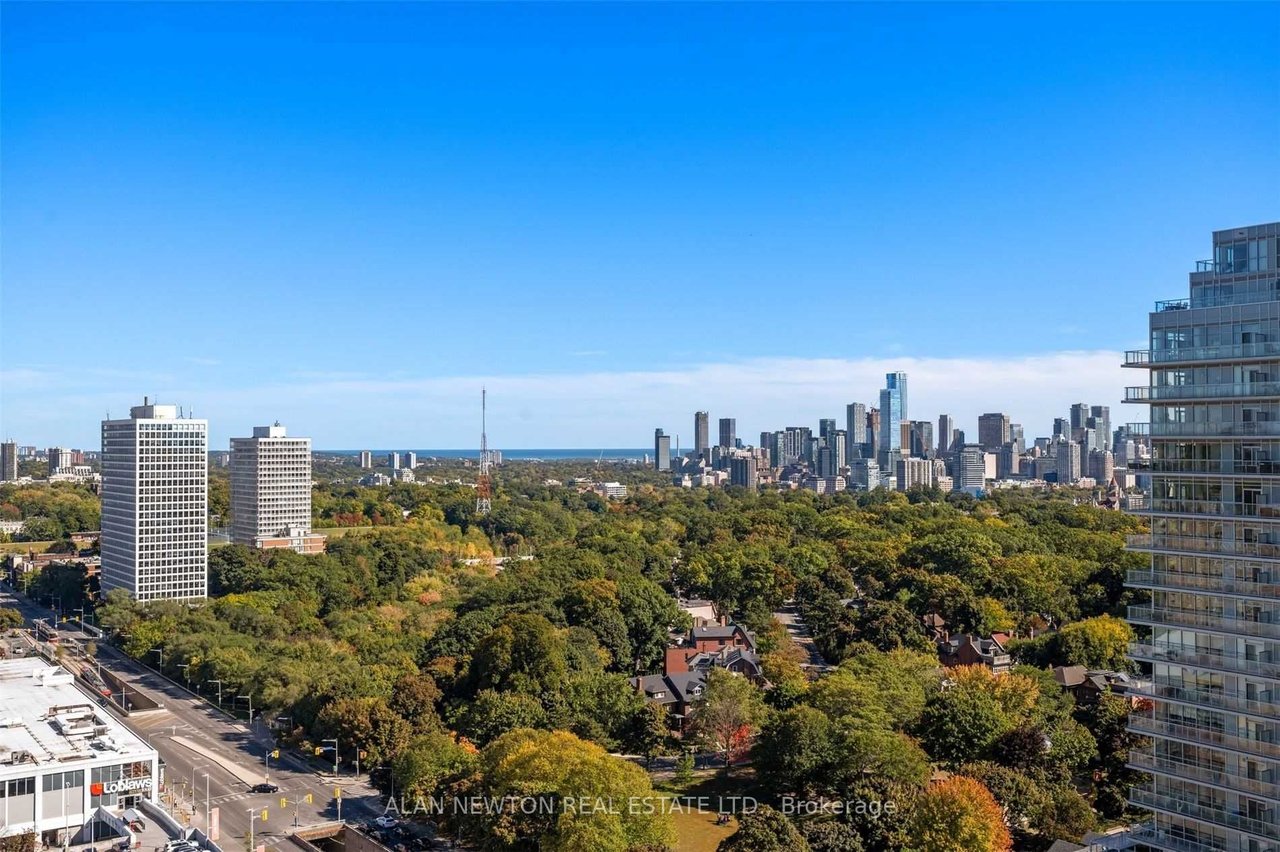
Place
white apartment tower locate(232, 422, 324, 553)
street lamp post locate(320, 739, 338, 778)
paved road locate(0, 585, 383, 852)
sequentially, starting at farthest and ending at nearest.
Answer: white apartment tower locate(232, 422, 324, 553)
street lamp post locate(320, 739, 338, 778)
paved road locate(0, 585, 383, 852)

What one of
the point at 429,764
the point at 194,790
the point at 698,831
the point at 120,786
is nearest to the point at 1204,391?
the point at 698,831

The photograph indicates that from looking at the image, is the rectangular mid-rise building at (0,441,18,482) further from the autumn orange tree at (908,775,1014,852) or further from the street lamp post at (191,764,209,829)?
the autumn orange tree at (908,775,1014,852)

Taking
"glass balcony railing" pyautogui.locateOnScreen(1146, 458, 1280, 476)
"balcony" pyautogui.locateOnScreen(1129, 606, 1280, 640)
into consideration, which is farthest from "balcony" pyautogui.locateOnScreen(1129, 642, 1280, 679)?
"glass balcony railing" pyautogui.locateOnScreen(1146, 458, 1280, 476)

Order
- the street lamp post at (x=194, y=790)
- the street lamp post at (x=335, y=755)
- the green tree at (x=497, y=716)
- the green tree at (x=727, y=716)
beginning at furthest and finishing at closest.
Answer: the street lamp post at (x=335, y=755) → the green tree at (x=727, y=716) → the green tree at (x=497, y=716) → the street lamp post at (x=194, y=790)

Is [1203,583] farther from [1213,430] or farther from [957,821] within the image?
[957,821]

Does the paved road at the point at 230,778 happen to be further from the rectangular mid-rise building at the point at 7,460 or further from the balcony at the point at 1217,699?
the rectangular mid-rise building at the point at 7,460

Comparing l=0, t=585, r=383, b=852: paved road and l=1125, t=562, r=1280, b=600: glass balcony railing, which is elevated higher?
l=1125, t=562, r=1280, b=600: glass balcony railing

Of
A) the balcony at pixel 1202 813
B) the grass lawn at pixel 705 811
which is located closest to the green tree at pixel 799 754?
the grass lawn at pixel 705 811

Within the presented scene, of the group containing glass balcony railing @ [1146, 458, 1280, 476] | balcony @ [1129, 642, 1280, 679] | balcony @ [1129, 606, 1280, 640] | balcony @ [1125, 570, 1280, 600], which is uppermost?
glass balcony railing @ [1146, 458, 1280, 476]
